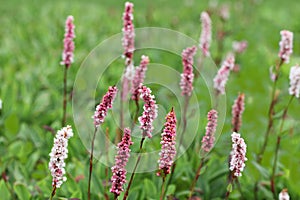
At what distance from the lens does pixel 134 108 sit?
4664mm

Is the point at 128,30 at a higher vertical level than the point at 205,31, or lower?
lower

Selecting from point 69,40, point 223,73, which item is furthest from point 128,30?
point 223,73

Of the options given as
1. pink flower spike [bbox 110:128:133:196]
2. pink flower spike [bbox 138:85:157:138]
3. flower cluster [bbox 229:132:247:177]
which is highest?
pink flower spike [bbox 138:85:157:138]

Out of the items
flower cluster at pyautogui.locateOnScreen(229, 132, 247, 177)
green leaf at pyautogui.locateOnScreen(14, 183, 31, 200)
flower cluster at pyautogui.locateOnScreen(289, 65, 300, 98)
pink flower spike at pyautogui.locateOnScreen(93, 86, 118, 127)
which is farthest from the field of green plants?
flower cluster at pyautogui.locateOnScreen(289, 65, 300, 98)

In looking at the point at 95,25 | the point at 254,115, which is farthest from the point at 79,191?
the point at 95,25

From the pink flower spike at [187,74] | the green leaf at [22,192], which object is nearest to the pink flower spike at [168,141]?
the pink flower spike at [187,74]

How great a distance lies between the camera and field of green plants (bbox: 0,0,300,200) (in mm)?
3502

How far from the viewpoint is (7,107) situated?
4699mm

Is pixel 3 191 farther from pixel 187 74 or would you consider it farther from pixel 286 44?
pixel 286 44

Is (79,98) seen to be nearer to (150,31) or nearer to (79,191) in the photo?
(79,191)

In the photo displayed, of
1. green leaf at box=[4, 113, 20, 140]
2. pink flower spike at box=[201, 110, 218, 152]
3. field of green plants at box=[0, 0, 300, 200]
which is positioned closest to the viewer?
pink flower spike at box=[201, 110, 218, 152]

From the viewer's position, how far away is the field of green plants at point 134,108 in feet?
11.5

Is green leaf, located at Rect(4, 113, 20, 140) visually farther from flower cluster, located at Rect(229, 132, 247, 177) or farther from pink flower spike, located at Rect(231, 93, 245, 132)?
flower cluster, located at Rect(229, 132, 247, 177)

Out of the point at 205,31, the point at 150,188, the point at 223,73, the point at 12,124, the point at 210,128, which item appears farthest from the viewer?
the point at 12,124
